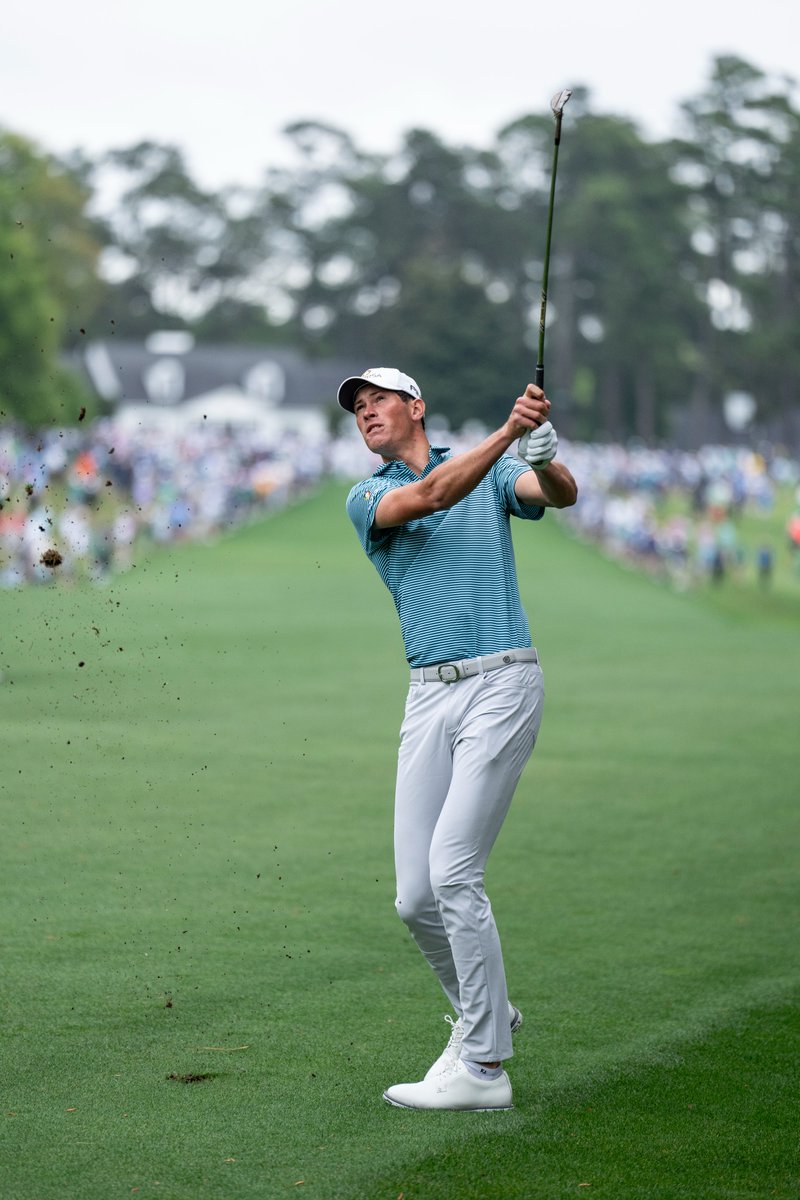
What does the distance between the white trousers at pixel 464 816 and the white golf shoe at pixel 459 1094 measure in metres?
0.07

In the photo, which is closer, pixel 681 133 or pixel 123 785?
pixel 123 785

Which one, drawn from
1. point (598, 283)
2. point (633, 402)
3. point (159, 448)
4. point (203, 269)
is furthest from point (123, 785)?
point (203, 269)

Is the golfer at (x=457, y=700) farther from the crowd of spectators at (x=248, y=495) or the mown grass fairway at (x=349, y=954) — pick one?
the crowd of spectators at (x=248, y=495)

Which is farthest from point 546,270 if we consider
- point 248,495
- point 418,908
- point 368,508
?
point 248,495

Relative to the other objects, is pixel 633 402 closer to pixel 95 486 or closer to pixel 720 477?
pixel 720 477

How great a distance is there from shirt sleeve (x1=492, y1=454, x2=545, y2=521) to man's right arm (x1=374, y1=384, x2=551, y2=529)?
0.93 ft

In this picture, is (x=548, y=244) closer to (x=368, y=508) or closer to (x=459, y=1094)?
(x=368, y=508)

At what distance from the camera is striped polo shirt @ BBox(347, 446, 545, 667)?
552 centimetres

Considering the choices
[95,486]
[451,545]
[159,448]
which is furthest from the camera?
[159,448]

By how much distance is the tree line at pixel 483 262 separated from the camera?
183 feet

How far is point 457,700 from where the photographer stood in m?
5.48

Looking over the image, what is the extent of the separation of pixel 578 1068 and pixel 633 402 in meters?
93.1

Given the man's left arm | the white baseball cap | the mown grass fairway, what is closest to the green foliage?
the mown grass fairway

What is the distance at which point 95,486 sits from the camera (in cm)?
3556
